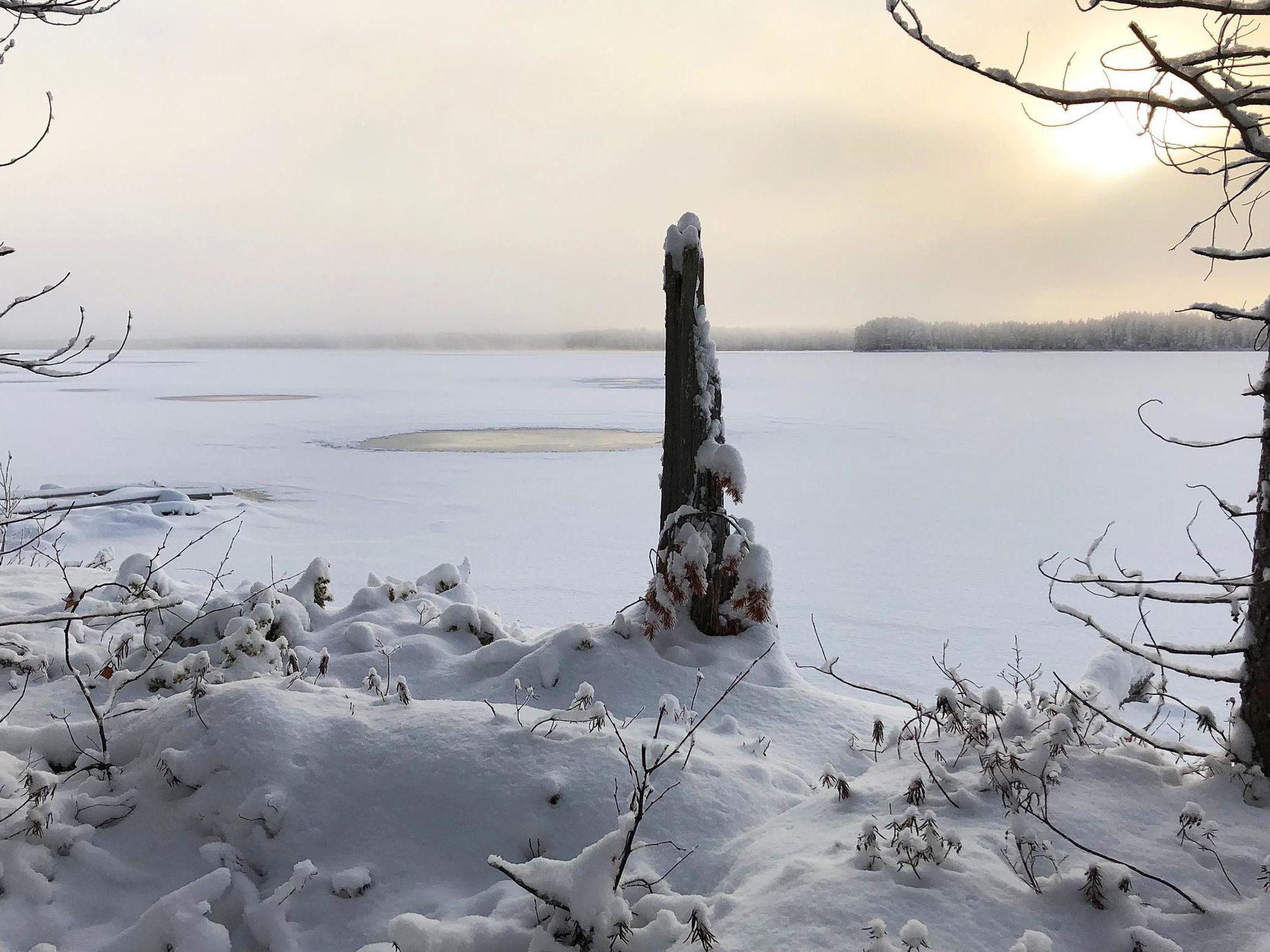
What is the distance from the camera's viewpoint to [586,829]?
3.30 metres

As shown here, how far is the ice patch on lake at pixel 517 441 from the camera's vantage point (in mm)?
19797

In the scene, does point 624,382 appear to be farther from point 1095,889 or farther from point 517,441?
point 1095,889

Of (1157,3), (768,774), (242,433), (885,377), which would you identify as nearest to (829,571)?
(768,774)

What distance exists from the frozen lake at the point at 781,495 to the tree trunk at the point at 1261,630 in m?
3.20

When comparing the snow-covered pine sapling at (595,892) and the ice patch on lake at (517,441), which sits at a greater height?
the snow-covered pine sapling at (595,892)

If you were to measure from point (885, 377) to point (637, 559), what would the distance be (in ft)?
148

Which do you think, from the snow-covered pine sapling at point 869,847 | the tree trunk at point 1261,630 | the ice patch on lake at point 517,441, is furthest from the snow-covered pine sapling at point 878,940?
the ice patch on lake at point 517,441

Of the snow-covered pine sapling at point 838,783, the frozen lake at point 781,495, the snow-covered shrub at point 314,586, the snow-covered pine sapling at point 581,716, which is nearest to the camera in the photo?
the snow-covered pine sapling at point 838,783

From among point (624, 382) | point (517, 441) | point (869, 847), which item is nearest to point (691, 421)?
point (869, 847)

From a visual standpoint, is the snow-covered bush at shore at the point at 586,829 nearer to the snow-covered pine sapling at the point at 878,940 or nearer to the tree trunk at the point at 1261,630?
the snow-covered pine sapling at the point at 878,940

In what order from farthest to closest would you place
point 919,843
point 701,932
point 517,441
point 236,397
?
point 236,397, point 517,441, point 919,843, point 701,932

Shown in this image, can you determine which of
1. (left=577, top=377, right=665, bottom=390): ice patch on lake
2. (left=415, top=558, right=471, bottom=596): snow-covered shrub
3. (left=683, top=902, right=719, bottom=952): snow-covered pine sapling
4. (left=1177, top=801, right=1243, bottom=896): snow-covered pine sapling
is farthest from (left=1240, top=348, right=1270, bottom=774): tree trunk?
(left=577, top=377, right=665, bottom=390): ice patch on lake

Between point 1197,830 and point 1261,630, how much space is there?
2.68 feet

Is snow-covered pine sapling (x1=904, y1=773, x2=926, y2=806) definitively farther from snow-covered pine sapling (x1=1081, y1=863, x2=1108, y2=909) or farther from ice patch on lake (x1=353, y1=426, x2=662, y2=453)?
ice patch on lake (x1=353, y1=426, x2=662, y2=453)
